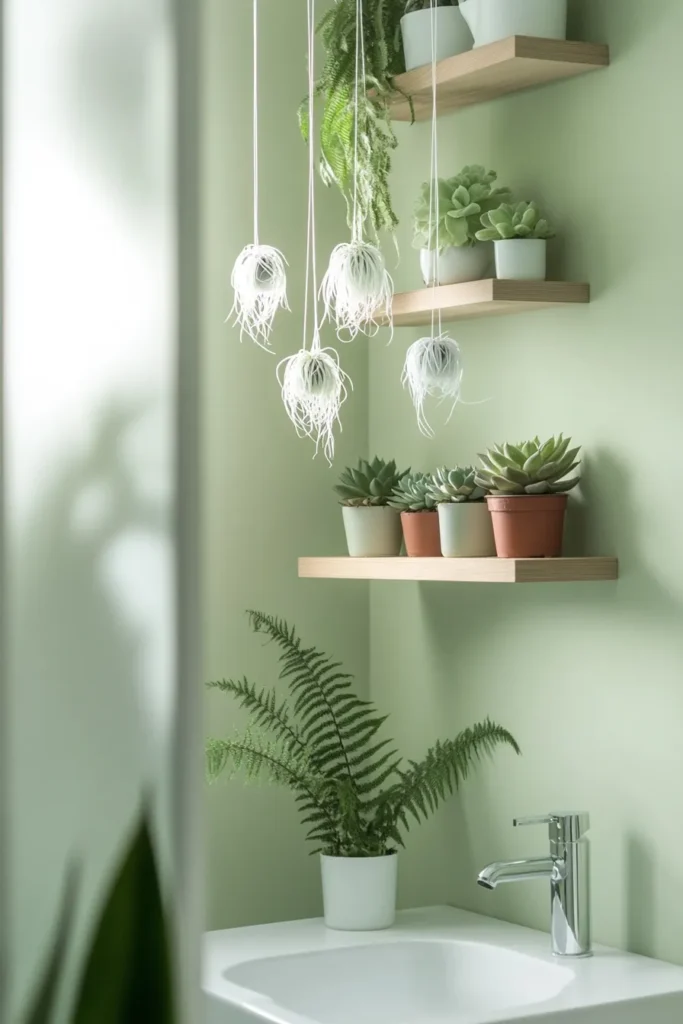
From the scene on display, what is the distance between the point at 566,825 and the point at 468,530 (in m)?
0.42

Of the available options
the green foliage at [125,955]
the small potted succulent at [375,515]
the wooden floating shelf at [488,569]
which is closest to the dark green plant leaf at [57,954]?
the green foliage at [125,955]

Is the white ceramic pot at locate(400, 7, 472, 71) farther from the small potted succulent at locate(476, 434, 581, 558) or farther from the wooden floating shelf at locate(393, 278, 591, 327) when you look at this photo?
the small potted succulent at locate(476, 434, 581, 558)

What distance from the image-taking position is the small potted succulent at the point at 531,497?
182 cm

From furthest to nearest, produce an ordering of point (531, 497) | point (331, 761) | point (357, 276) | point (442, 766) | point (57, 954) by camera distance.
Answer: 1. point (331, 761)
2. point (442, 766)
3. point (357, 276)
4. point (531, 497)
5. point (57, 954)

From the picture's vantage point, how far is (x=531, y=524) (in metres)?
1.82

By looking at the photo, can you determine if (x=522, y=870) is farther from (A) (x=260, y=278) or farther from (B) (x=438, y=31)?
(B) (x=438, y=31)

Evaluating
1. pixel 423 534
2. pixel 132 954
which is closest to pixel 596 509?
pixel 423 534

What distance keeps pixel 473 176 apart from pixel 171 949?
5.48ft

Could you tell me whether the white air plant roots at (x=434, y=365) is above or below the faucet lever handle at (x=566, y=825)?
above

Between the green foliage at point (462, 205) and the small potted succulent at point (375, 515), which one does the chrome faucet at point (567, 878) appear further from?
the green foliage at point (462, 205)

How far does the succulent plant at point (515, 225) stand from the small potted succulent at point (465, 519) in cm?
33

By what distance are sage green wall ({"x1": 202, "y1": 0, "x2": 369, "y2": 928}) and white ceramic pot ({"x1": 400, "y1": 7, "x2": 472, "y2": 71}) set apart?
13.4 inches

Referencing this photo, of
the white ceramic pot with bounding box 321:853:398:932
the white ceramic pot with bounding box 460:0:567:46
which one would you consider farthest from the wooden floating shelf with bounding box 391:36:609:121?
the white ceramic pot with bounding box 321:853:398:932

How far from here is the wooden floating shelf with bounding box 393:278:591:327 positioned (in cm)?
185
